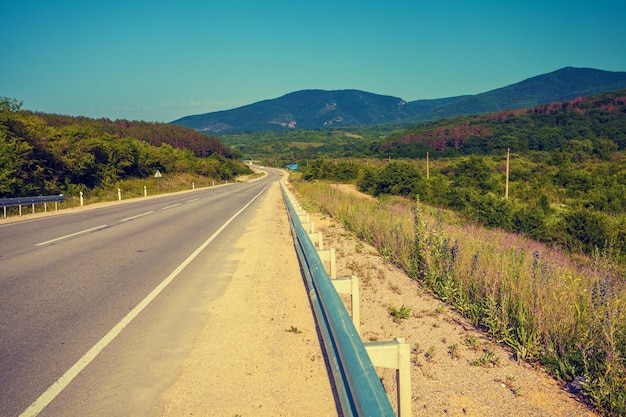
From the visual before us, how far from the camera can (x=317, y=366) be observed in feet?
12.9

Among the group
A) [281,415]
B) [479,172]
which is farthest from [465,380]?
[479,172]

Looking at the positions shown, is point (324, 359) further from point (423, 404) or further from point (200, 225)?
point (200, 225)

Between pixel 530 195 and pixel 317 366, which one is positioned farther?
pixel 530 195

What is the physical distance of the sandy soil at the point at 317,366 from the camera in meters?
3.18

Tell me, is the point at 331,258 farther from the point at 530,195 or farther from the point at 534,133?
the point at 534,133

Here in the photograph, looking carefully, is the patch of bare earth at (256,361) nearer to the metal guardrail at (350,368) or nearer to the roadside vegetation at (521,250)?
the metal guardrail at (350,368)

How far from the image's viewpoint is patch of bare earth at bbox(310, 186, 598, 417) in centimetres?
312

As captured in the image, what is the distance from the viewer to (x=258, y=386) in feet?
11.7

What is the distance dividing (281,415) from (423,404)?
43.2 inches

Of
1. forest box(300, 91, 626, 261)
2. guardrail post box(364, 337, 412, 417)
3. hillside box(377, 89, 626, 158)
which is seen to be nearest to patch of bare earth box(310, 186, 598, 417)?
guardrail post box(364, 337, 412, 417)

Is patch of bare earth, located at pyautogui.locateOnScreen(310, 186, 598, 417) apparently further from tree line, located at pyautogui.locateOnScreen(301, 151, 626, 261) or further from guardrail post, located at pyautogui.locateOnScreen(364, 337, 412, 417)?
tree line, located at pyautogui.locateOnScreen(301, 151, 626, 261)

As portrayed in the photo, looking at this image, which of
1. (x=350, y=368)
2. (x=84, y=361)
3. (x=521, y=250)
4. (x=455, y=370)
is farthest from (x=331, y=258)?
(x=521, y=250)

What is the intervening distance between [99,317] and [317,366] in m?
3.00

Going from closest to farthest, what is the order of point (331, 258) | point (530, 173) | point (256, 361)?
1. point (256, 361)
2. point (331, 258)
3. point (530, 173)
